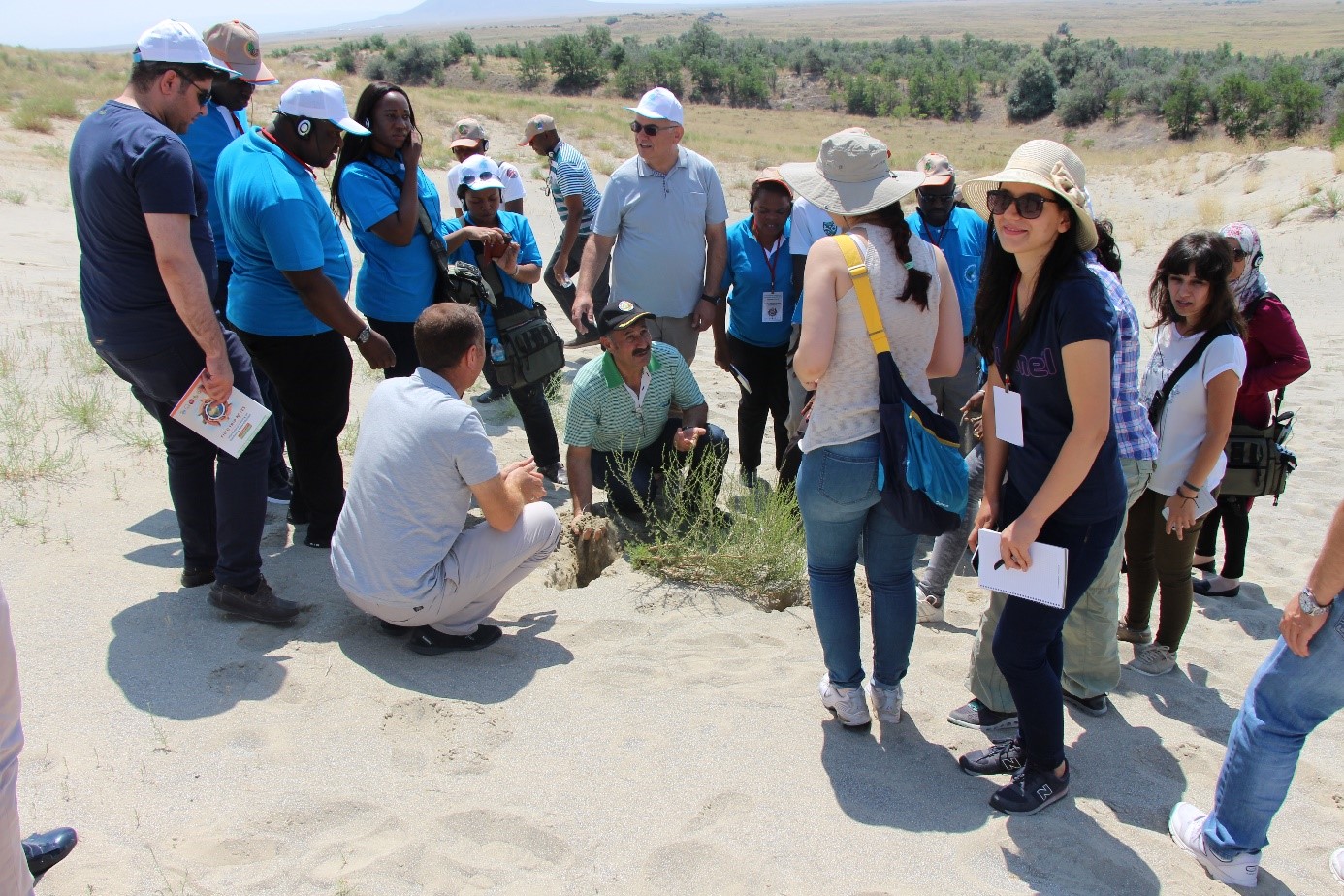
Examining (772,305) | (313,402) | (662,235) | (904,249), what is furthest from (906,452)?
(662,235)

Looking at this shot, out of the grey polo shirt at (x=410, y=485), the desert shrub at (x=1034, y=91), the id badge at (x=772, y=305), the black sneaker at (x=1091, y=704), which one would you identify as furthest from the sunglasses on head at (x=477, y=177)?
the desert shrub at (x=1034, y=91)

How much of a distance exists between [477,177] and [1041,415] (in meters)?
4.03

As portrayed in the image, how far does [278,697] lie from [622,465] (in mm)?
1966

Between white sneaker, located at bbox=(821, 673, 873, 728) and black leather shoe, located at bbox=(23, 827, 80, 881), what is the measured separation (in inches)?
85.6

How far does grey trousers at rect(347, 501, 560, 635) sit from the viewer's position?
3506 millimetres

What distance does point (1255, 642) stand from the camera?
429cm

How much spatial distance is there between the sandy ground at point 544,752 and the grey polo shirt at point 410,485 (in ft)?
1.05

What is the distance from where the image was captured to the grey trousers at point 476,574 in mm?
3506

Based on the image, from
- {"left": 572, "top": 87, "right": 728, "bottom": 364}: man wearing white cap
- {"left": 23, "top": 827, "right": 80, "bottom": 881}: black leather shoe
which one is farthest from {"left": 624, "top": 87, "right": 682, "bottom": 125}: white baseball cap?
{"left": 23, "top": 827, "right": 80, "bottom": 881}: black leather shoe

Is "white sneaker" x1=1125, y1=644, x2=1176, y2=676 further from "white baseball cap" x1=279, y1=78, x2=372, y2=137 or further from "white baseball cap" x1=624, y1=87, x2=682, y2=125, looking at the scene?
"white baseball cap" x1=279, y1=78, x2=372, y2=137

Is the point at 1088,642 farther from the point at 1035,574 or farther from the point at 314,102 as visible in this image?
the point at 314,102

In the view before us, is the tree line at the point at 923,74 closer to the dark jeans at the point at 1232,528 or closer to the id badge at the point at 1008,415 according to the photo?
the dark jeans at the point at 1232,528

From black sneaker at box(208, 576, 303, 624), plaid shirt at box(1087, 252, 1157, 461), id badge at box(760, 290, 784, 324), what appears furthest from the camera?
id badge at box(760, 290, 784, 324)

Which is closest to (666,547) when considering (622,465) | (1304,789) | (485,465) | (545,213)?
(622,465)
